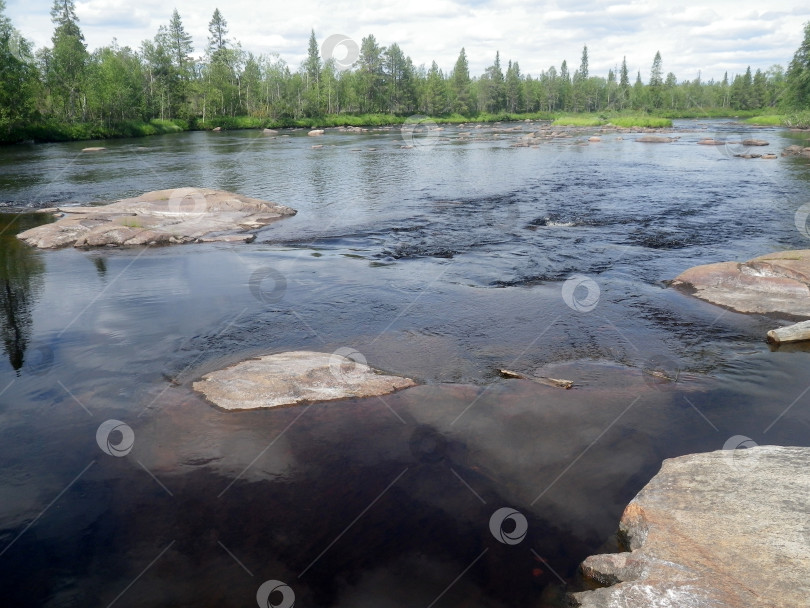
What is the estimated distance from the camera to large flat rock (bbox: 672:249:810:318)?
39.7ft

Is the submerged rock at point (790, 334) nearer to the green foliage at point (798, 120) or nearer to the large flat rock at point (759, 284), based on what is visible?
the large flat rock at point (759, 284)

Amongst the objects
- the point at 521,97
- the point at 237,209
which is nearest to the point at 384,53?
the point at 521,97

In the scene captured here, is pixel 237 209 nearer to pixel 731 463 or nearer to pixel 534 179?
pixel 534 179

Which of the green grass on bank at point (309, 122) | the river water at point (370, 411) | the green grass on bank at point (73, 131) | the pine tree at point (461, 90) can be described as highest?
the pine tree at point (461, 90)

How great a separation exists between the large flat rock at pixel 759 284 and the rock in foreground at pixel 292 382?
7.81 metres

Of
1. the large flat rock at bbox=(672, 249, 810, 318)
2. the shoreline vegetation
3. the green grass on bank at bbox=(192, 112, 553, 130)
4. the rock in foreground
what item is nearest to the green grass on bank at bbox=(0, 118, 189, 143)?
the shoreline vegetation

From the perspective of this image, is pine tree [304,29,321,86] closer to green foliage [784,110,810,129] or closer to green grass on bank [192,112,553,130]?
green grass on bank [192,112,553,130]

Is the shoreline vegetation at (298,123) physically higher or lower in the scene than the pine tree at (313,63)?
lower

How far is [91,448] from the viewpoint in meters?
7.54

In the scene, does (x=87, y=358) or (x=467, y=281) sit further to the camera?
(x=467, y=281)

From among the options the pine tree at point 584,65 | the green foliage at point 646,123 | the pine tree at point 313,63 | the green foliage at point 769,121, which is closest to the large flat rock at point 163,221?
the green foliage at point 646,123

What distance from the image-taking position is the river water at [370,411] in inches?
226

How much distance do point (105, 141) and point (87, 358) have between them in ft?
201

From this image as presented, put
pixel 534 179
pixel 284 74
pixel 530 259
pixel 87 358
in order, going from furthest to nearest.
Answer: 1. pixel 284 74
2. pixel 534 179
3. pixel 530 259
4. pixel 87 358
